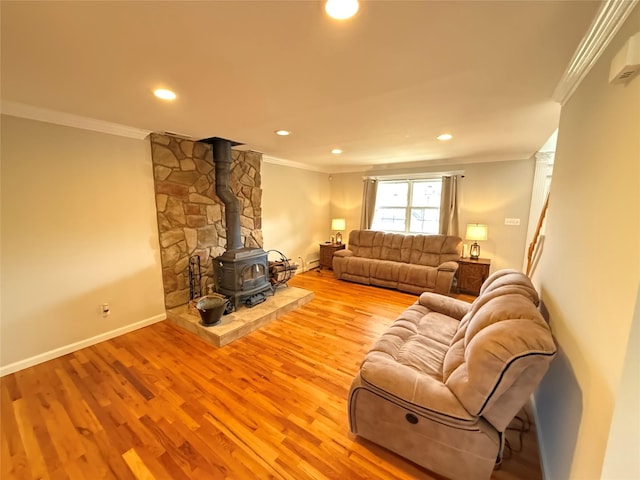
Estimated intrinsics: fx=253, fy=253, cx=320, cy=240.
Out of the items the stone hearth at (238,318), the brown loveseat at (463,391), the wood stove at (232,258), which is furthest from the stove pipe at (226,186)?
the brown loveseat at (463,391)

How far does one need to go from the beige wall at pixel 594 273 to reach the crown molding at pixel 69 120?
3.71m

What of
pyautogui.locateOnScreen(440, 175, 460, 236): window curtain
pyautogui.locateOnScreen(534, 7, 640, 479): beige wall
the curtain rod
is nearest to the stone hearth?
pyautogui.locateOnScreen(534, 7, 640, 479): beige wall

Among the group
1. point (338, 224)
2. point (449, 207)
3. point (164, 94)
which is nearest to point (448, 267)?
point (449, 207)

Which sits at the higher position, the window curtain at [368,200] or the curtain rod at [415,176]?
the curtain rod at [415,176]

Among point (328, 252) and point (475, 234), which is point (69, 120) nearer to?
point (328, 252)

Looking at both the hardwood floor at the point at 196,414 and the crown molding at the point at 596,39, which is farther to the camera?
the hardwood floor at the point at 196,414

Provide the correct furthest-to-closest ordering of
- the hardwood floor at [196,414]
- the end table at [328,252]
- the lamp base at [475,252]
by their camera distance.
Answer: the end table at [328,252], the lamp base at [475,252], the hardwood floor at [196,414]

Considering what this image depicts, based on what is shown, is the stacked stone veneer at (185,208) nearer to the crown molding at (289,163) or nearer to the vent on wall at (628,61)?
the crown molding at (289,163)

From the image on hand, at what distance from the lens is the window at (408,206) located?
4.94 m

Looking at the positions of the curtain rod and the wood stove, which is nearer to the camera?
the wood stove

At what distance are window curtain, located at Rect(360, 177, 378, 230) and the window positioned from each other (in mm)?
116

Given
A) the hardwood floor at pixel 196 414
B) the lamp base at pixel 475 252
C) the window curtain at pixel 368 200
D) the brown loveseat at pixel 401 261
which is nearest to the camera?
the hardwood floor at pixel 196 414

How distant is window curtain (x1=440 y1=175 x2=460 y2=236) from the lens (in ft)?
14.8

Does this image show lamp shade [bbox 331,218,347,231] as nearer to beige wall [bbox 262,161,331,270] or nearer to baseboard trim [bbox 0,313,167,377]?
beige wall [bbox 262,161,331,270]
